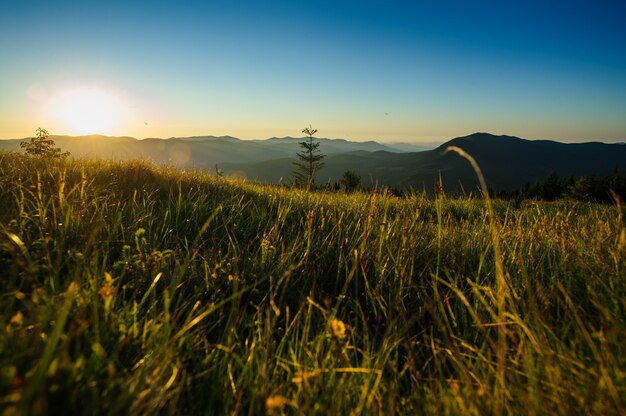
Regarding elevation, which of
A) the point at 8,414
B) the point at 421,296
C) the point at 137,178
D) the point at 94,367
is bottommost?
the point at 421,296

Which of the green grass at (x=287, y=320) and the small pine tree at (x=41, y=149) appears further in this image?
the small pine tree at (x=41, y=149)

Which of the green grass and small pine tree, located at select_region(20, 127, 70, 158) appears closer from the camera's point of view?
the green grass

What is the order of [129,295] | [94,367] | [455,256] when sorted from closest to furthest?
1. [94,367]
2. [129,295]
3. [455,256]

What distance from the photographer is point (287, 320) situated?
1.90 metres

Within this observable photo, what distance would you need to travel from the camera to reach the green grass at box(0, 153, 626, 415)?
1.34 meters

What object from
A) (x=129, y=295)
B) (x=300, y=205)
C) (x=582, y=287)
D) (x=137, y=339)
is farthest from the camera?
(x=300, y=205)

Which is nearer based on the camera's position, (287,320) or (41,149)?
(287,320)

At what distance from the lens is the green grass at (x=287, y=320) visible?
1.34m

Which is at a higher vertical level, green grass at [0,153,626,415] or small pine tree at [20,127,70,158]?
small pine tree at [20,127,70,158]

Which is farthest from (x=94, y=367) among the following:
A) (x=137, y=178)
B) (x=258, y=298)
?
(x=137, y=178)

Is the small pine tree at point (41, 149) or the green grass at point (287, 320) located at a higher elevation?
the small pine tree at point (41, 149)

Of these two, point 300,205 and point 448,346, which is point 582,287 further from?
point 300,205

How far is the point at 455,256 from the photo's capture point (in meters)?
3.40

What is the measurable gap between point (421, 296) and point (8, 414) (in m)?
2.45
